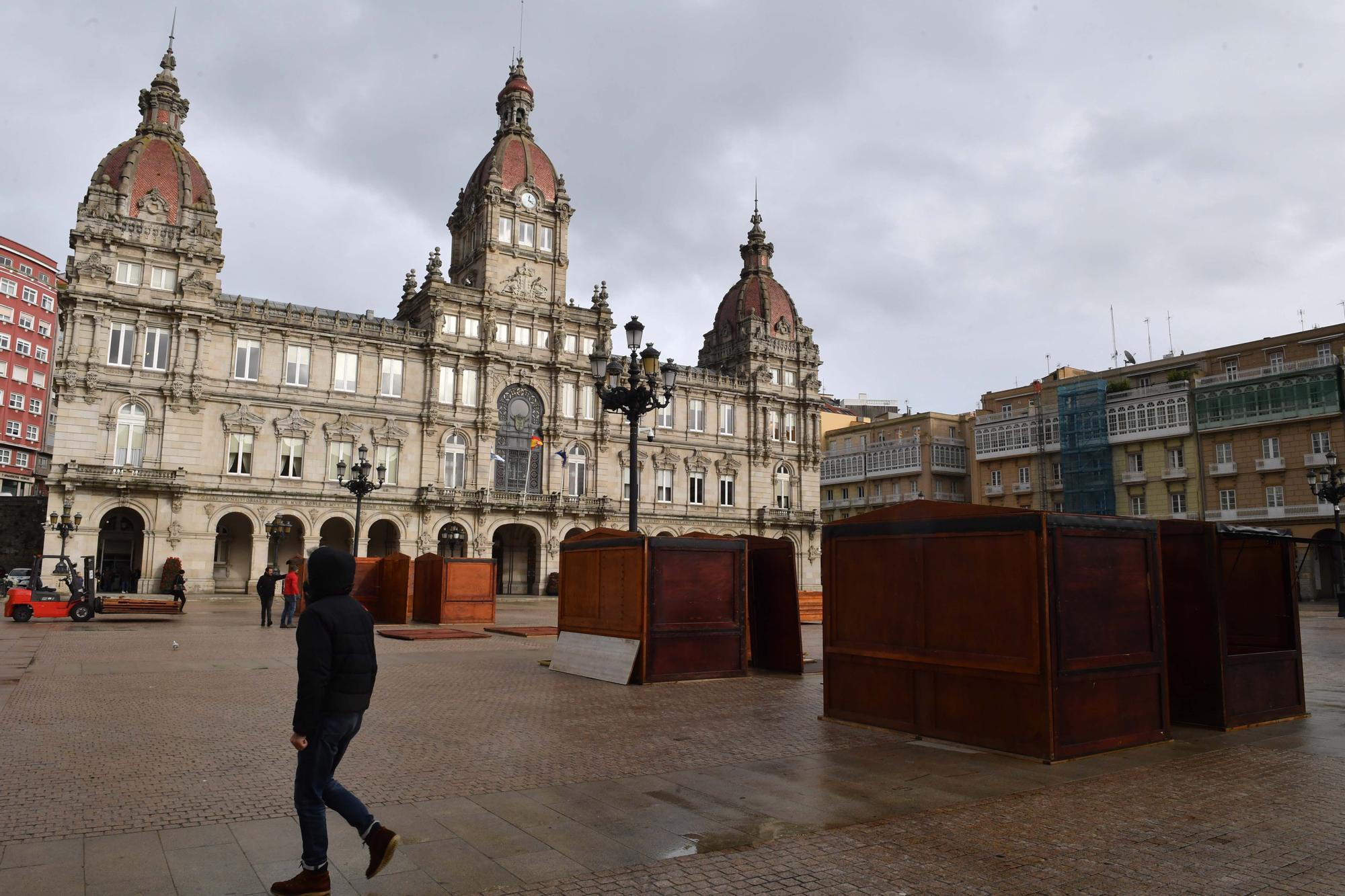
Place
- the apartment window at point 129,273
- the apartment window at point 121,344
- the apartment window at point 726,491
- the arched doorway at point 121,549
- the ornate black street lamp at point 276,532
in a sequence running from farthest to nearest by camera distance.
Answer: the apartment window at point 726,491 → the arched doorway at point 121,549 → the ornate black street lamp at point 276,532 → the apartment window at point 129,273 → the apartment window at point 121,344

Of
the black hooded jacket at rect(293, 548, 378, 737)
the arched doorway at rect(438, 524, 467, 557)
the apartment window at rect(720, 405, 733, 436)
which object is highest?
the apartment window at rect(720, 405, 733, 436)

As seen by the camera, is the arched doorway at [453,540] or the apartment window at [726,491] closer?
the arched doorway at [453,540]

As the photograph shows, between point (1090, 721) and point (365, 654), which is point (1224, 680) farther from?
point (365, 654)

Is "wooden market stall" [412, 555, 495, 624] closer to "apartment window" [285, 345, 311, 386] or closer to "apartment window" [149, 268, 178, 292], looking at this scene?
"apartment window" [285, 345, 311, 386]

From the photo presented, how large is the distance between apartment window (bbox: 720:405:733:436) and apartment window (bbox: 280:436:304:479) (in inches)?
1033

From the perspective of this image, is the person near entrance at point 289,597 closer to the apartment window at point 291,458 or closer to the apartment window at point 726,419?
the apartment window at point 291,458

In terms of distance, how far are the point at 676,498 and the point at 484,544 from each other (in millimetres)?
13201

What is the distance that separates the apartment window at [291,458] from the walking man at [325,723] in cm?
4332

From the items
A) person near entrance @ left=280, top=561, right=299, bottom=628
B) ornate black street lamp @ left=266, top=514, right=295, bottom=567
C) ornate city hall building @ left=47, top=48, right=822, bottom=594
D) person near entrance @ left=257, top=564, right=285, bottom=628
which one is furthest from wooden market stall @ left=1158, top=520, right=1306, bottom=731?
ornate black street lamp @ left=266, top=514, right=295, bottom=567

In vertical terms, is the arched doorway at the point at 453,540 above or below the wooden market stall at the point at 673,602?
above

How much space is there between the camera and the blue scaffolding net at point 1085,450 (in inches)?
2356

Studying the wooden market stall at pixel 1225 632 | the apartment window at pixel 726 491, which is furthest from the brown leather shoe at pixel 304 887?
the apartment window at pixel 726 491

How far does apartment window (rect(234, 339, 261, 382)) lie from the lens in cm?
4453

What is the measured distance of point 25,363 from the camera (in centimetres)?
7312
